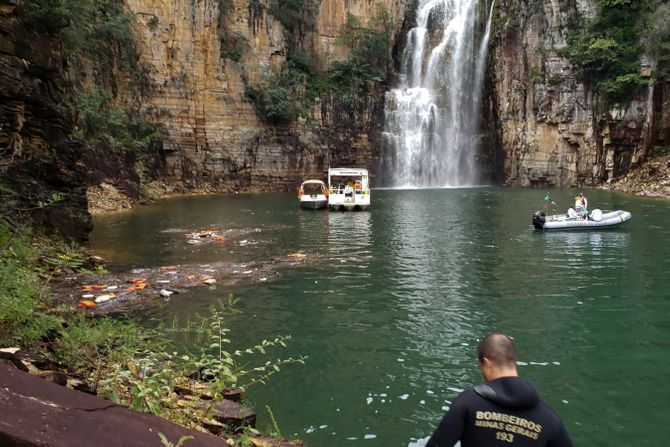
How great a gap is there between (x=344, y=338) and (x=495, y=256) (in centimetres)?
872

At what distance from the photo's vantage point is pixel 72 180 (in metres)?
14.2

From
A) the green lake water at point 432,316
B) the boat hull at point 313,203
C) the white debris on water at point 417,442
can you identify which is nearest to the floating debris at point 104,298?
the green lake water at point 432,316

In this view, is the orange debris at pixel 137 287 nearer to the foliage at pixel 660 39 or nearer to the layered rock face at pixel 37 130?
the layered rock face at pixel 37 130

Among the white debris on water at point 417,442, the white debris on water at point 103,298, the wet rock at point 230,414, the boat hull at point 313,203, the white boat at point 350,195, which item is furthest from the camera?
the boat hull at point 313,203

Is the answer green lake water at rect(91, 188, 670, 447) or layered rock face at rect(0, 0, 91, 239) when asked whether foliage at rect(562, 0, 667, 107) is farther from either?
layered rock face at rect(0, 0, 91, 239)

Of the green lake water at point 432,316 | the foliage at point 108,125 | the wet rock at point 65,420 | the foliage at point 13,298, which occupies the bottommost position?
the green lake water at point 432,316

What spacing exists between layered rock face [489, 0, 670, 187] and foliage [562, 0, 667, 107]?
920mm

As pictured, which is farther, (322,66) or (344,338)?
(322,66)

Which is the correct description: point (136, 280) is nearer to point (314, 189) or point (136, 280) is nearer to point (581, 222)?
point (581, 222)

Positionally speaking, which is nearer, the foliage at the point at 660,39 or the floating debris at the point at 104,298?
the floating debris at the point at 104,298

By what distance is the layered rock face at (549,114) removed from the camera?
142ft

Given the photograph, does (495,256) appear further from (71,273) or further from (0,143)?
(0,143)

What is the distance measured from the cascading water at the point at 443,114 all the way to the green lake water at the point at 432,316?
28326 millimetres

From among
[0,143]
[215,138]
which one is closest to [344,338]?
[0,143]
